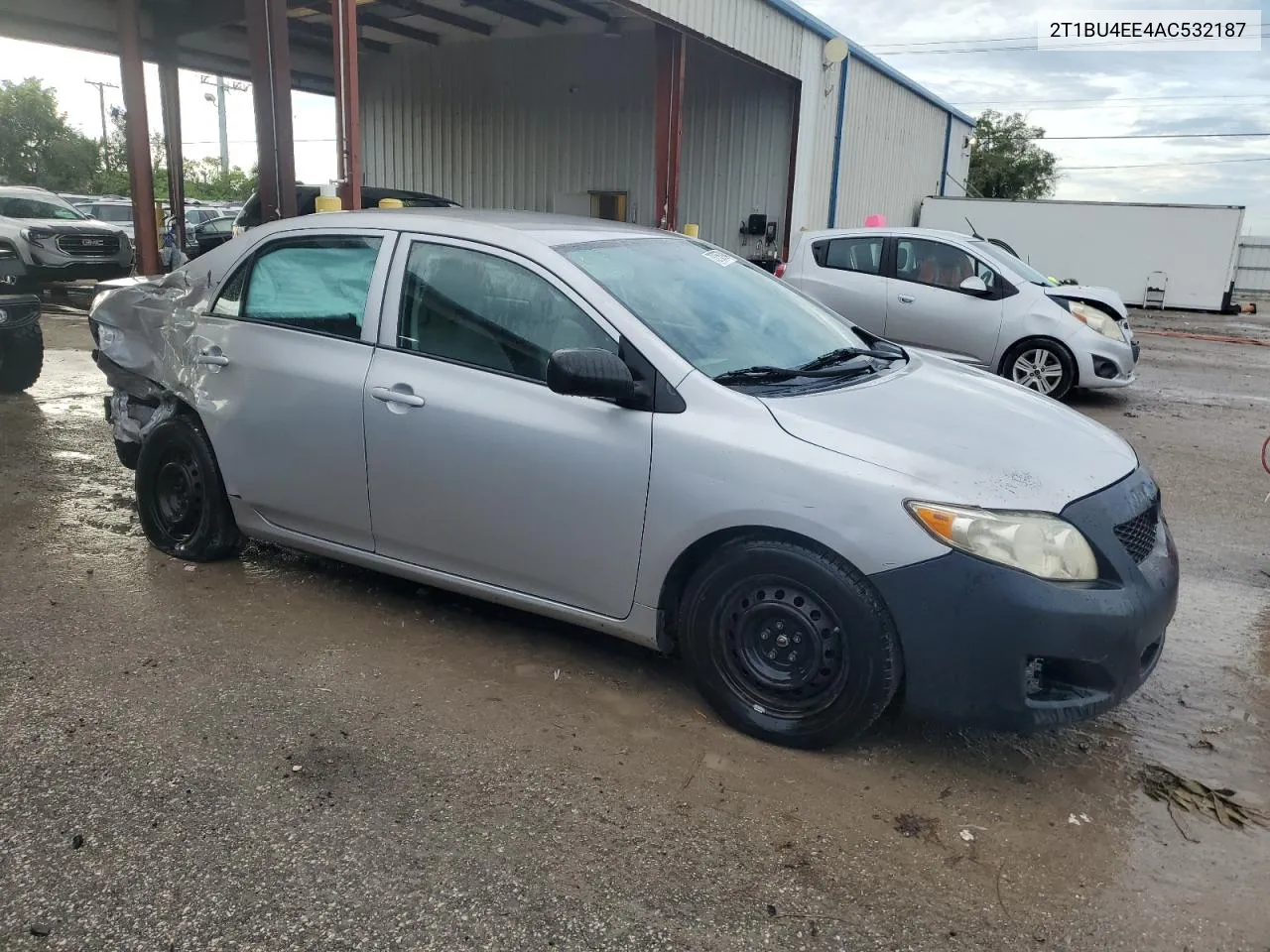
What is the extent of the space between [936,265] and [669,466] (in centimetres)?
741

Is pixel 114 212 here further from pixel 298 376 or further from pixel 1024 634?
pixel 1024 634

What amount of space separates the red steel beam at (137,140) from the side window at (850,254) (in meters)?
6.92

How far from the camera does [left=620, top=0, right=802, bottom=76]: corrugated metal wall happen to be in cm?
1133

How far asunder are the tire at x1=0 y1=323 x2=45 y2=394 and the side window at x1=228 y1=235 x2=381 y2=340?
5004 millimetres

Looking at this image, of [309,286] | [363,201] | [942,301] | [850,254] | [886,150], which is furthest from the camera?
[886,150]

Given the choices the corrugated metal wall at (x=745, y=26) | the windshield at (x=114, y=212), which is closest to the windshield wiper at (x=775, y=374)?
the corrugated metal wall at (x=745, y=26)

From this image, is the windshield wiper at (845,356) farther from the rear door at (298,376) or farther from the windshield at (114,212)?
the windshield at (114,212)

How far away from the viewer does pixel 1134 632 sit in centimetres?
274

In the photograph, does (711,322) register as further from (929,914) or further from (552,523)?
(929,914)

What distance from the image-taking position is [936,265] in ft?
31.5

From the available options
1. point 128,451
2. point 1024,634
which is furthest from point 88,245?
point 1024,634

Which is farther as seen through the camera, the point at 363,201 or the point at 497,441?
the point at 363,201

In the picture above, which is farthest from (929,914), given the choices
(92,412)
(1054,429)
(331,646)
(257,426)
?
(92,412)

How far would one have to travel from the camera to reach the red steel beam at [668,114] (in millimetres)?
12727
